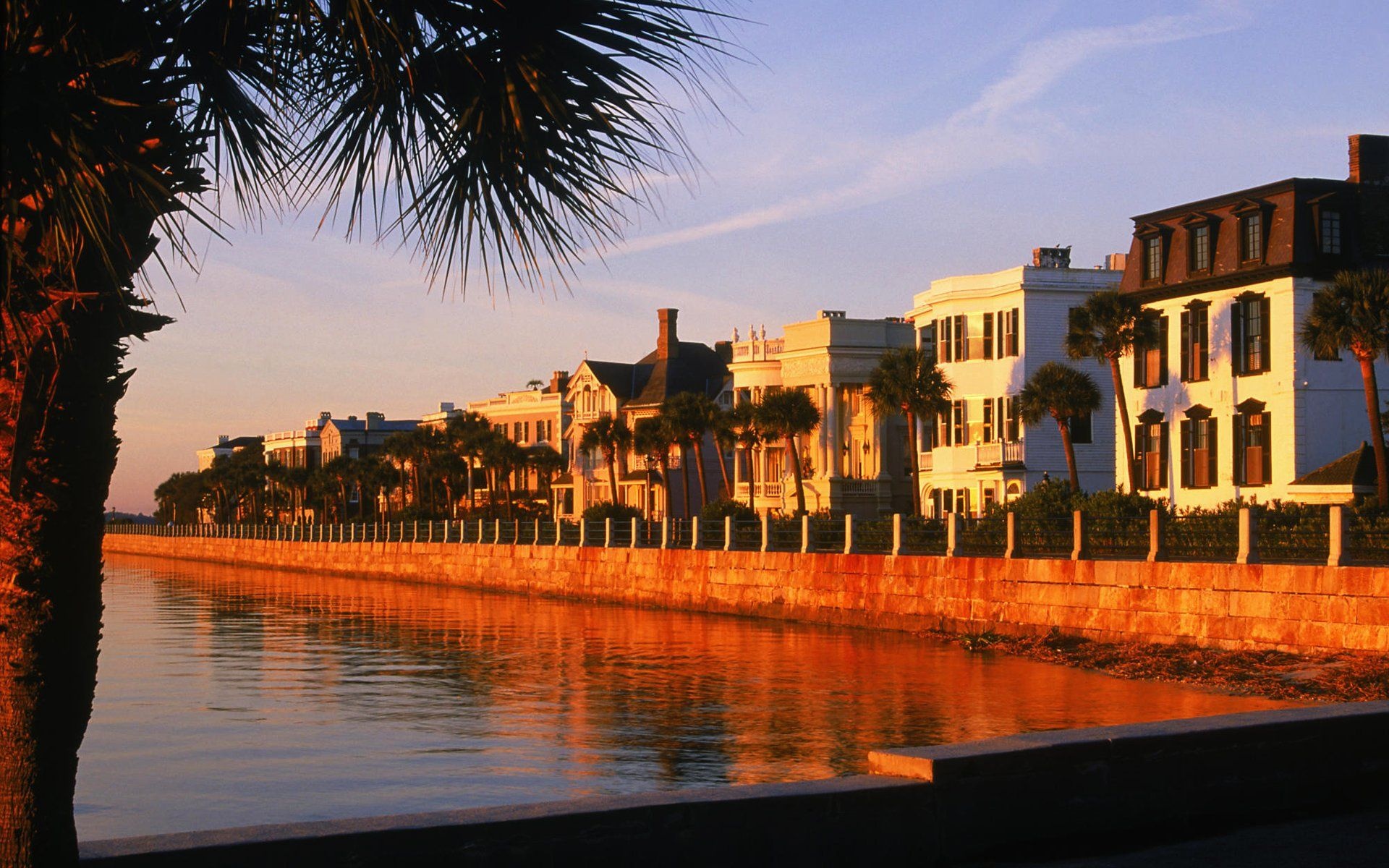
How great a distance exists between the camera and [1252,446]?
132ft

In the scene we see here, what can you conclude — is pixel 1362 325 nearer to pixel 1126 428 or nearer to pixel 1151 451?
pixel 1126 428

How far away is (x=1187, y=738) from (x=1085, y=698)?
12.6 metres

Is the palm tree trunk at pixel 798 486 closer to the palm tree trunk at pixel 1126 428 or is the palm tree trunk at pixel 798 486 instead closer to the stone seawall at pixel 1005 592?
the stone seawall at pixel 1005 592

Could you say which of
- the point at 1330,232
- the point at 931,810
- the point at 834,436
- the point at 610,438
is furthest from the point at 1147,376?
the point at 931,810

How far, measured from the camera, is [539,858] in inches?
242

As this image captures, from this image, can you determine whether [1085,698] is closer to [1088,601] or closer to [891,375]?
[1088,601]

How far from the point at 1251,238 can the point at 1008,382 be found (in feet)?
40.0

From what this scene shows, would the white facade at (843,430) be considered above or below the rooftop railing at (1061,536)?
above

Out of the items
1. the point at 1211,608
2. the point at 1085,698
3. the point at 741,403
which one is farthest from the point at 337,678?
the point at 741,403

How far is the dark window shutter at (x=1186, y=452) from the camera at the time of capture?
140 feet

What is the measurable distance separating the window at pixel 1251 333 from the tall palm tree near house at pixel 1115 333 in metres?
3.11

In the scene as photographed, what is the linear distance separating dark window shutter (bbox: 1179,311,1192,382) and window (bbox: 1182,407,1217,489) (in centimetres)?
119

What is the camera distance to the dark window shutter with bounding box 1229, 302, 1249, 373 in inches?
1614

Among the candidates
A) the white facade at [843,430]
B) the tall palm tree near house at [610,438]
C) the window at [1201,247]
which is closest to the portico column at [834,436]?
the white facade at [843,430]
